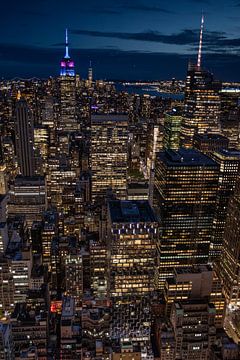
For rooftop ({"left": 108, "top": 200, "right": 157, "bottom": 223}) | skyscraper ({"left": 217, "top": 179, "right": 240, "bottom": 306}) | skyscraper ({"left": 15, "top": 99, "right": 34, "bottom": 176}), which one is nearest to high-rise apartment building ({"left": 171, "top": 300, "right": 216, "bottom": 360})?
rooftop ({"left": 108, "top": 200, "right": 157, "bottom": 223})

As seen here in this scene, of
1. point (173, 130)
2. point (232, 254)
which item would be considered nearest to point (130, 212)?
point (232, 254)

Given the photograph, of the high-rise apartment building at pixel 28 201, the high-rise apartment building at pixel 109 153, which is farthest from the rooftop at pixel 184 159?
the high-rise apartment building at pixel 28 201

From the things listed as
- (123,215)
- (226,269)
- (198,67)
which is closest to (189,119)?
(198,67)

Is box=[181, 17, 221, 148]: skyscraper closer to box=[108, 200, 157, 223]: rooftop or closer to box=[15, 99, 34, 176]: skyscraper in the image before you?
box=[15, 99, 34, 176]: skyscraper

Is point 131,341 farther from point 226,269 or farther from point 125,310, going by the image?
point 226,269

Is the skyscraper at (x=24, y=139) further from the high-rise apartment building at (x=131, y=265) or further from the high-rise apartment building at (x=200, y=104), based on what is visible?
the high-rise apartment building at (x=131, y=265)
